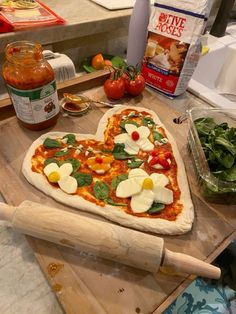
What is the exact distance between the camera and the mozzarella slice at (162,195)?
28.0 inches

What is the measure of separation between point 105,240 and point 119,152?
1.13 feet

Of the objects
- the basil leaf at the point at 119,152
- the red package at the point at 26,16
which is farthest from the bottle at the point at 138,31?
the basil leaf at the point at 119,152

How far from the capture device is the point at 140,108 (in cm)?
102

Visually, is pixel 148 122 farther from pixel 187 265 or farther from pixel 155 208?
pixel 187 265

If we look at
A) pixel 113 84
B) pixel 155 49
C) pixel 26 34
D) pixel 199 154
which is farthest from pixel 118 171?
pixel 26 34

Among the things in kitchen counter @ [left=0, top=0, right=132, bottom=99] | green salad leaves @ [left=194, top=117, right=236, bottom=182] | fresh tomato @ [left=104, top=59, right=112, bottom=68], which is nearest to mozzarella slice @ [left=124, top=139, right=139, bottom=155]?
green salad leaves @ [left=194, top=117, right=236, bottom=182]

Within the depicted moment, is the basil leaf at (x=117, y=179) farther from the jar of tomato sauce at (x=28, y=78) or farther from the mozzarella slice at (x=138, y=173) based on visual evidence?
the jar of tomato sauce at (x=28, y=78)

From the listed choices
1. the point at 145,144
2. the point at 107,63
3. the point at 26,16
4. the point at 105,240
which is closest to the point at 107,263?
the point at 105,240

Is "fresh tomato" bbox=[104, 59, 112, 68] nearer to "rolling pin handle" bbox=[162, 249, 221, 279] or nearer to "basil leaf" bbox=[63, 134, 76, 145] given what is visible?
"basil leaf" bbox=[63, 134, 76, 145]

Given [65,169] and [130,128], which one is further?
[130,128]

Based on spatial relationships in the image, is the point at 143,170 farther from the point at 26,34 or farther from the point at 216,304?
the point at 26,34

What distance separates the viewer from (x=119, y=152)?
33.5 inches

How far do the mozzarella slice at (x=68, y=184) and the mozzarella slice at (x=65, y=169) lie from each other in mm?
18

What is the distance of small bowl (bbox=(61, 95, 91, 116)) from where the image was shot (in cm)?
97
